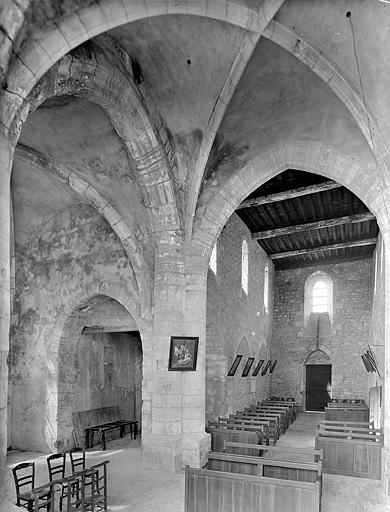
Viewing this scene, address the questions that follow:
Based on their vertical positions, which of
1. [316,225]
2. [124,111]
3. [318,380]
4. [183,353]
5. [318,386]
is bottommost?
[318,386]

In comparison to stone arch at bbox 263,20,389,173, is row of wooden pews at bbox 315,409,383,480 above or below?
below

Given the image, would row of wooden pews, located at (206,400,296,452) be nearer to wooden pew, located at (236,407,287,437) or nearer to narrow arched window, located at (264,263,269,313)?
wooden pew, located at (236,407,287,437)

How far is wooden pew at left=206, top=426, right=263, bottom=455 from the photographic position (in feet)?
34.6

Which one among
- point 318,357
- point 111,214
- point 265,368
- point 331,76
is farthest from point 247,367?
point 331,76

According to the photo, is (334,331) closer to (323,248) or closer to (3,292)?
(323,248)

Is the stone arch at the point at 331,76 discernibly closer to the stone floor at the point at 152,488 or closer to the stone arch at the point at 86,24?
the stone arch at the point at 86,24

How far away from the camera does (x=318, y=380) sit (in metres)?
22.4

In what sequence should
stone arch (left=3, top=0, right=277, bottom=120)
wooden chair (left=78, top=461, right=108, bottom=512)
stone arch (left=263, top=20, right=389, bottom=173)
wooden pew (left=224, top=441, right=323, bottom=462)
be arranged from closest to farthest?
stone arch (left=3, top=0, right=277, bottom=120) < wooden chair (left=78, top=461, right=108, bottom=512) < stone arch (left=263, top=20, right=389, bottom=173) < wooden pew (left=224, top=441, right=323, bottom=462)

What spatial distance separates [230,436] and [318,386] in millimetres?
12729

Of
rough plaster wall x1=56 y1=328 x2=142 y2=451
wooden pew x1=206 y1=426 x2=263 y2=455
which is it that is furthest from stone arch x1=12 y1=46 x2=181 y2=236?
wooden pew x1=206 y1=426 x2=263 y2=455

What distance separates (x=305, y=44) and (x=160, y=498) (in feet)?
25.3

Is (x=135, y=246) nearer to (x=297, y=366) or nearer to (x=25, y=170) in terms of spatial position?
(x=25, y=170)

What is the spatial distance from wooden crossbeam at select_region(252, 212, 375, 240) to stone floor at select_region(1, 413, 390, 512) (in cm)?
920

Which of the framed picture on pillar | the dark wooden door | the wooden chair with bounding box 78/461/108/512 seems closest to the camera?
the wooden chair with bounding box 78/461/108/512
